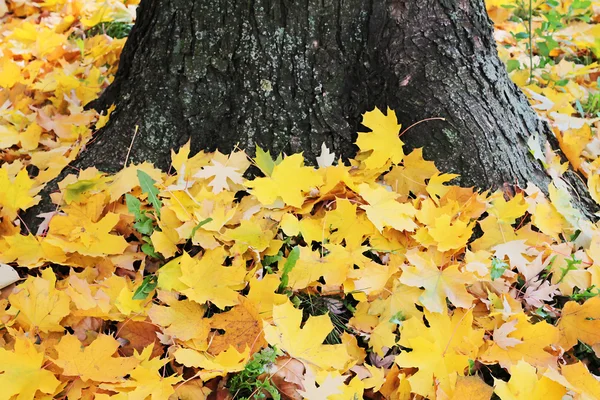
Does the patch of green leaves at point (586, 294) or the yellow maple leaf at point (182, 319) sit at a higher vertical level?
the yellow maple leaf at point (182, 319)

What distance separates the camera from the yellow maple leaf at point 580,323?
1.42 m

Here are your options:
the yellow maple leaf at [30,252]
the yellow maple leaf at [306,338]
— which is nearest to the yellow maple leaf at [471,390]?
the yellow maple leaf at [306,338]

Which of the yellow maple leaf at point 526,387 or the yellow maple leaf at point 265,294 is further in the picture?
the yellow maple leaf at point 265,294

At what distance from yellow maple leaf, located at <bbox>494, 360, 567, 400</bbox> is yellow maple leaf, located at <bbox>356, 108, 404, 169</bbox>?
2.40 ft

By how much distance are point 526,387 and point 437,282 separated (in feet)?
1.12

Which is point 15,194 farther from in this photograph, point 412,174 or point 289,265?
point 412,174

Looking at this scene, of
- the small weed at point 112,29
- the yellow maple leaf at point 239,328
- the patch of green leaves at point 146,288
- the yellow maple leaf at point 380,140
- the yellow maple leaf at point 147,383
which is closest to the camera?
the yellow maple leaf at point 147,383

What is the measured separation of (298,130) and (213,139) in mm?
297

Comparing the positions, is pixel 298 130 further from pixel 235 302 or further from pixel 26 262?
pixel 26 262

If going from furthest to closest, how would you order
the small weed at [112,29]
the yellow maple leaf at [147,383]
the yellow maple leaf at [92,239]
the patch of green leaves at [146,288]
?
1. the small weed at [112,29]
2. the yellow maple leaf at [92,239]
3. the patch of green leaves at [146,288]
4. the yellow maple leaf at [147,383]

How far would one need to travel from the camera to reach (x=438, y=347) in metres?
1.32

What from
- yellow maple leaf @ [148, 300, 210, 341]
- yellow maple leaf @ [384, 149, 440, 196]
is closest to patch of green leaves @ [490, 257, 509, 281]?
yellow maple leaf @ [384, 149, 440, 196]

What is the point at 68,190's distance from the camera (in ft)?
5.53

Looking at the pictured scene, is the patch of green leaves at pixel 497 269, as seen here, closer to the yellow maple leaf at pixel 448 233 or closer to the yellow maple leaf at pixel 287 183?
the yellow maple leaf at pixel 448 233
